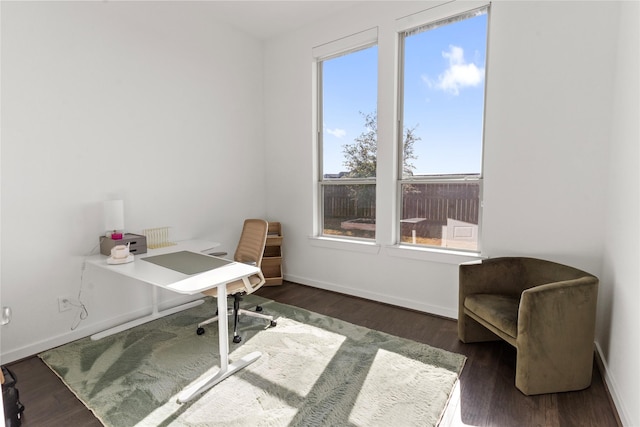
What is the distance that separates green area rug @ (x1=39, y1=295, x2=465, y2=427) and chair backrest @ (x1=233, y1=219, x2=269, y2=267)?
65 centimetres

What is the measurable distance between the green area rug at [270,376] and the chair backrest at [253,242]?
25.4 inches

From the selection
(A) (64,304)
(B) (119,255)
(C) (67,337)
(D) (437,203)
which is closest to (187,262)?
(B) (119,255)

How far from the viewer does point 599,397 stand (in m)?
2.08

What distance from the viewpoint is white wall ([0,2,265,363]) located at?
2.53 metres

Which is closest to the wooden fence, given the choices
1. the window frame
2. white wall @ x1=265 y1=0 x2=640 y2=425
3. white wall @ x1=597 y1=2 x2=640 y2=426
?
white wall @ x1=265 y1=0 x2=640 y2=425

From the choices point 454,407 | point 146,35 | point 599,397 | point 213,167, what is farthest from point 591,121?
point 146,35

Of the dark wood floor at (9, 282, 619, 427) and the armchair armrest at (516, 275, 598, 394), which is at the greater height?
the armchair armrest at (516, 275, 598, 394)

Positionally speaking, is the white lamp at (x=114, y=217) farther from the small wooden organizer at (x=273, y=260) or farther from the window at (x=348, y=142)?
the window at (x=348, y=142)

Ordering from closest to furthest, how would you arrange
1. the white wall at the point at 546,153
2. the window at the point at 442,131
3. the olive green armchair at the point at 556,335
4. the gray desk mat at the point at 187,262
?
the olive green armchair at the point at 556,335 < the white wall at the point at 546,153 < the gray desk mat at the point at 187,262 < the window at the point at 442,131

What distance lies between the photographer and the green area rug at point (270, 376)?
6.41ft

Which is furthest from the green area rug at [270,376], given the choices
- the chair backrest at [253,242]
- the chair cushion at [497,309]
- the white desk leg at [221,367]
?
the chair backrest at [253,242]

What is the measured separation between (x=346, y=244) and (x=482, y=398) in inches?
84.9

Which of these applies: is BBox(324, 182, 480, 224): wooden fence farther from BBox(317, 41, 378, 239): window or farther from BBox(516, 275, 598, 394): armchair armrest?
BBox(516, 275, 598, 394): armchair armrest

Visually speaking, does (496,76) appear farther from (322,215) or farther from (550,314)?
(322,215)
